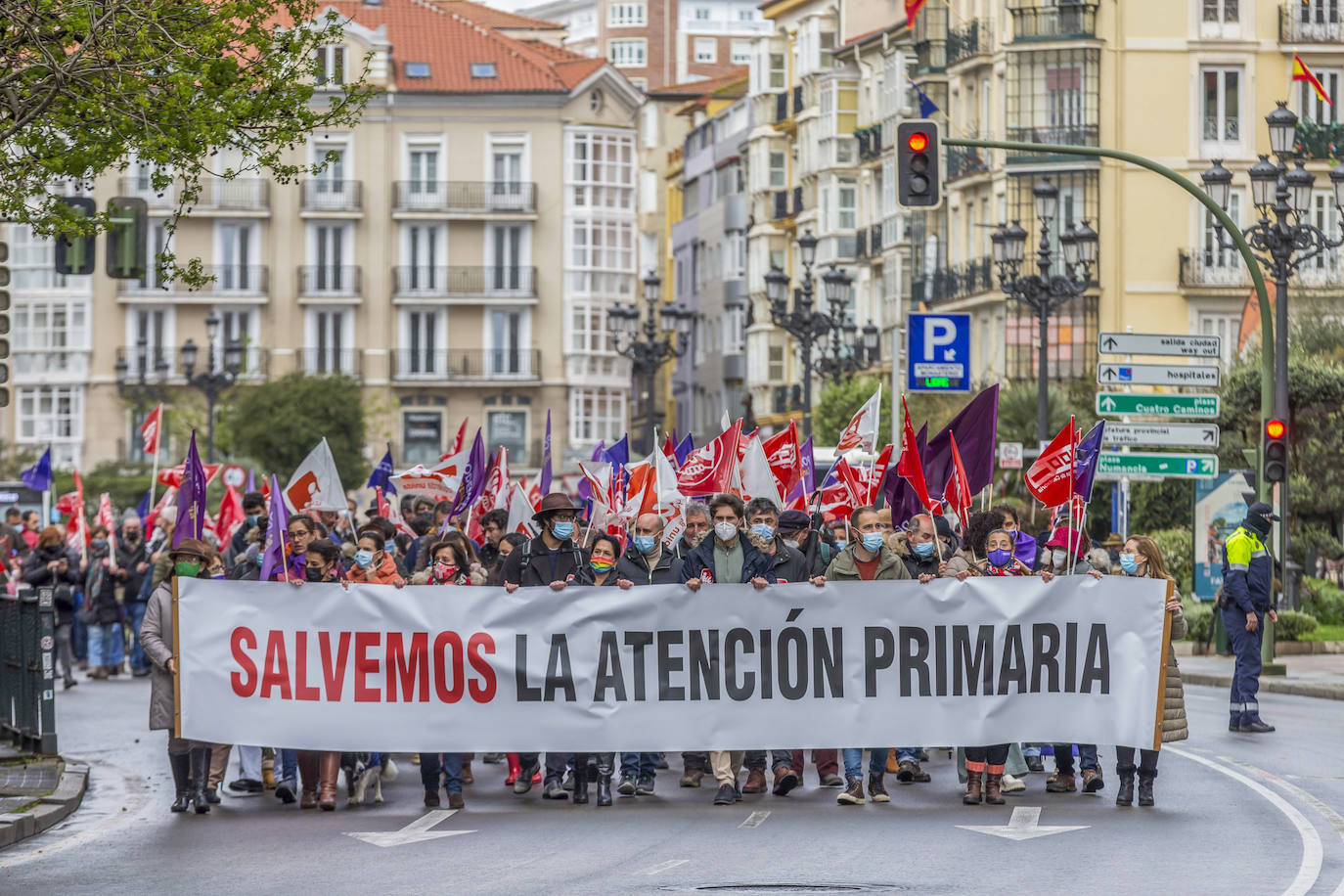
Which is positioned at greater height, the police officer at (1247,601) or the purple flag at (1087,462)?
the purple flag at (1087,462)

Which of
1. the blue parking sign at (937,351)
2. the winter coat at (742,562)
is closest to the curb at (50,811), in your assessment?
the winter coat at (742,562)

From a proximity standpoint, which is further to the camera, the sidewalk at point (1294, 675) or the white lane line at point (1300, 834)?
the sidewalk at point (1294, 675)

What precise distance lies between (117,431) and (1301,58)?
49395 mm

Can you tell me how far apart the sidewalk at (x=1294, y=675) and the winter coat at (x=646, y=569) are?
37.8 feet

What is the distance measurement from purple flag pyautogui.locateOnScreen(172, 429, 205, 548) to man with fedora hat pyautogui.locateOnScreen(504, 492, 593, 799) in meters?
3.36

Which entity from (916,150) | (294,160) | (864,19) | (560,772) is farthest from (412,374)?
(560,772)

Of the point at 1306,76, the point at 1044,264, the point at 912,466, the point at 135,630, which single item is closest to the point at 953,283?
the point at 1306,76

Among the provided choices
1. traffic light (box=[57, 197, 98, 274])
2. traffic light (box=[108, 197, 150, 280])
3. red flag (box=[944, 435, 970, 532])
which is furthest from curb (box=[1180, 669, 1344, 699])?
traffic light (box=[57, 197, 98, 274])

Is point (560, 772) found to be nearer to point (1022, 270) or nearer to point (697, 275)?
point (1022, 270)

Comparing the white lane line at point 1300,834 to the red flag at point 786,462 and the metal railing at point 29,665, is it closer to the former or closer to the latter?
the red flag at point 786,462

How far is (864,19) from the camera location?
82188 mm

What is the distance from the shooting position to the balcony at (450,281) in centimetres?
9388

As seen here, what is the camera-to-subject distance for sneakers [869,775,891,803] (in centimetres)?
1526

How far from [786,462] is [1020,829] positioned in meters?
7.54
